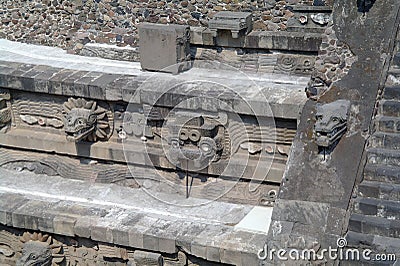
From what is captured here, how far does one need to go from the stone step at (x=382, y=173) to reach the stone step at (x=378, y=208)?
0.23 metres

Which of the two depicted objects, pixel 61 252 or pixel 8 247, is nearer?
pixel 61 252

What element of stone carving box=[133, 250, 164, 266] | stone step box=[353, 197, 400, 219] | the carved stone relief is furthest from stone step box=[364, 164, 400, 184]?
stone carving box=[133, 250, 164, 266]

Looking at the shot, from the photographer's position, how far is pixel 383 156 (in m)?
7.04

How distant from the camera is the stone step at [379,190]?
22.2 ft

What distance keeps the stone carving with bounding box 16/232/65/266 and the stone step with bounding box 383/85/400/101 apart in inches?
175

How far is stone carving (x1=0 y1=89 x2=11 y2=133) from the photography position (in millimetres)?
10062

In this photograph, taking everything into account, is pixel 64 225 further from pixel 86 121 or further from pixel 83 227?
pixel 86 121

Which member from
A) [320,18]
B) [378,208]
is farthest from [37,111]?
[378,208]

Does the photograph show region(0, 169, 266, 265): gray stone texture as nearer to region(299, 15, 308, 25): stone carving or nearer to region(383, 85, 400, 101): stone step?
region(383, 85, 400, 101): stone step

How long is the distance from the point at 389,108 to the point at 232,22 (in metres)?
3.34

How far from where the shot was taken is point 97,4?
1164 centimetres

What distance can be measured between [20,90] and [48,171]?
122 cm

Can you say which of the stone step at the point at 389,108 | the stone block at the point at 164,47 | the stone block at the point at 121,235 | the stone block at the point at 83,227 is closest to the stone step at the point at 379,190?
the stone step at the point at 389,108

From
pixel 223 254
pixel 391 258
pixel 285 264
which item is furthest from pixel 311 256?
pixel 223 254
